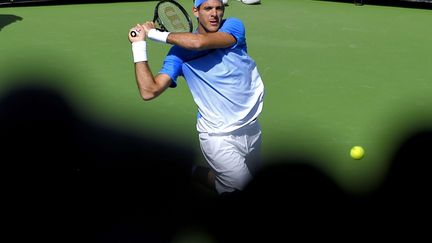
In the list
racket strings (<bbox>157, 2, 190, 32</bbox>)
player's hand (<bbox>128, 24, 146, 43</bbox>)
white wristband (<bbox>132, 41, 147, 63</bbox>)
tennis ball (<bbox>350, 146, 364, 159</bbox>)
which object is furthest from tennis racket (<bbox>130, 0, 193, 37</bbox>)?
tennis ball (<bbox>350, 146, 364, 159</bbox>)

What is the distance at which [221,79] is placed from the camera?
155 inches

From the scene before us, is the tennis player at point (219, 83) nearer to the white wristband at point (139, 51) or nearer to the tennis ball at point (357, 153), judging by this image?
the white wristband at point (139, 51)

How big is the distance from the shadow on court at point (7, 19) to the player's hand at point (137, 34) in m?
7.51

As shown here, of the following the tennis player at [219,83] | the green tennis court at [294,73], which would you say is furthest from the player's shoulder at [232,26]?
the green tennis court at [294,73]

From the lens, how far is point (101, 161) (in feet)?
17.5

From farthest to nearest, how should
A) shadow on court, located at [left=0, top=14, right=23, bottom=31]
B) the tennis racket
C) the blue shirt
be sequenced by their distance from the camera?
shadow on court, located at [left=0, top=14, right=23, bottom=31] < the tennis racket < the blue shirt

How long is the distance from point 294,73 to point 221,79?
13.8 feet

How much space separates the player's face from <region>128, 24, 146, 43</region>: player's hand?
0.40 m

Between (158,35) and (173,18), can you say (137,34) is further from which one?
(173,18)

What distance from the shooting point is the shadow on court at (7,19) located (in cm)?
1082

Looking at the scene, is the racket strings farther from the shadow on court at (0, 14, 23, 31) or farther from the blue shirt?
the shadow on court at (0, 14, 23, 31)

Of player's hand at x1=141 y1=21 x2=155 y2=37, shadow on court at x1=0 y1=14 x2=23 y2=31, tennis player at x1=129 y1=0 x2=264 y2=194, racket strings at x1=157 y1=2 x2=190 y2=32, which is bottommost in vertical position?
shadow on court at x1=0 y1=14 x2=23 y2=31

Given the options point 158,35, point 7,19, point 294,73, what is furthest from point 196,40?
point 7,19

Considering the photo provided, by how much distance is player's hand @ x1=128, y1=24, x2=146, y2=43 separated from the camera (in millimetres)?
3807
